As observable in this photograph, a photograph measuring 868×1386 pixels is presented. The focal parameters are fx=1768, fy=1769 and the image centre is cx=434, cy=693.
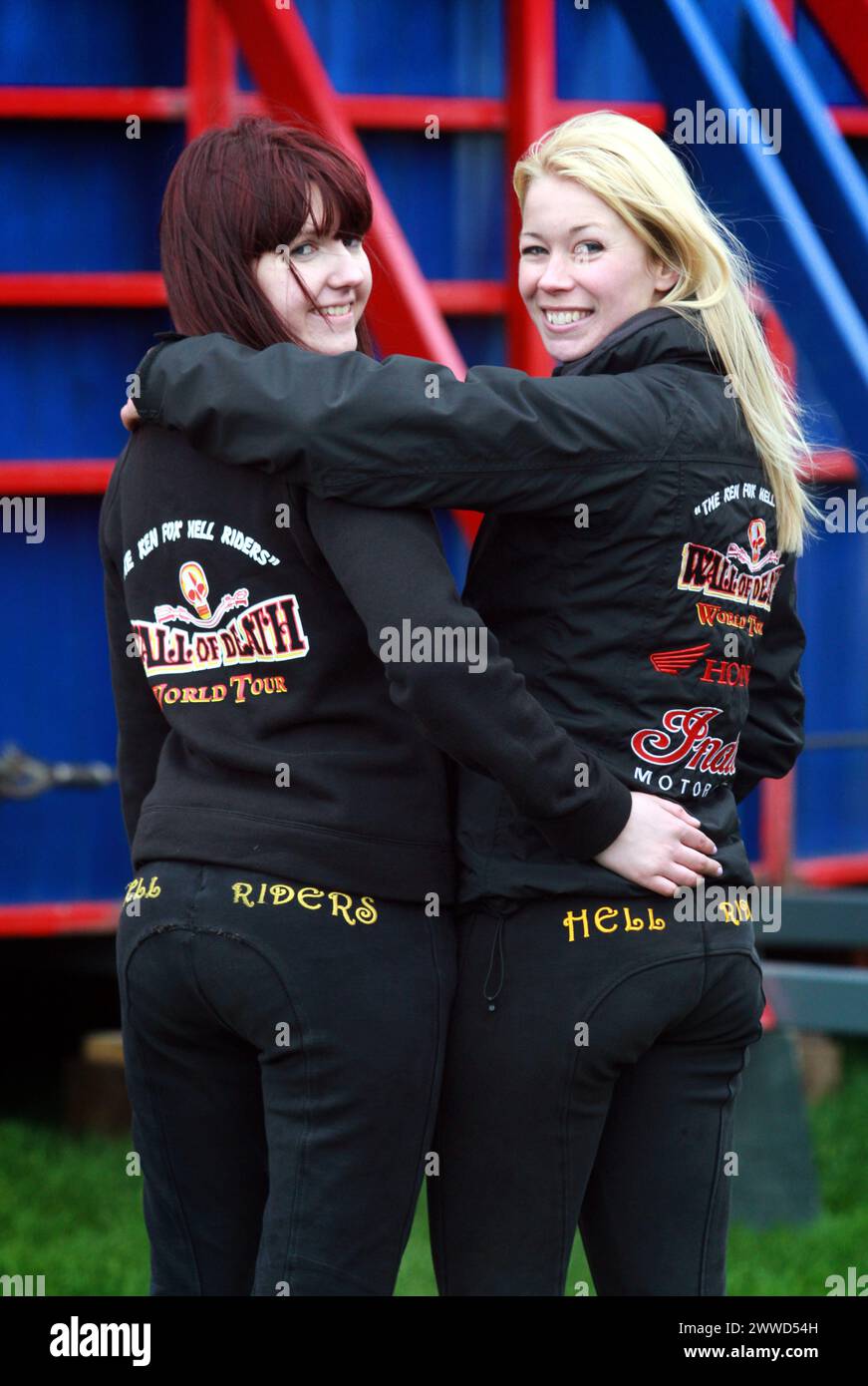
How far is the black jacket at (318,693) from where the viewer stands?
6.61 feet

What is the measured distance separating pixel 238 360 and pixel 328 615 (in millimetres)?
318

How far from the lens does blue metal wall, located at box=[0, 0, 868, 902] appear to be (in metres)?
4.49

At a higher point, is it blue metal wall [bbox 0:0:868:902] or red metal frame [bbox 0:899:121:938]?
blue metal wall [bbox 0:0:868:902]

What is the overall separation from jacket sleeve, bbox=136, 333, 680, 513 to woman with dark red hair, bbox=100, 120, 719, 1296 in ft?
0.17

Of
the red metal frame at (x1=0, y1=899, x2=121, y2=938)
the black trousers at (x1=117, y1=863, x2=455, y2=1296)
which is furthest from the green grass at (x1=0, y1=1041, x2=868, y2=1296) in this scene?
the black trousers at (x1=117, y1=863, x2=455, y2=1296)

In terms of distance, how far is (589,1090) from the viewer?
210cm

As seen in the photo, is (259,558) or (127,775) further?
(127,775)

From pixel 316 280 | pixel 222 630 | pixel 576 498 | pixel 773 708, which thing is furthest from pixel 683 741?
pixel 316 280

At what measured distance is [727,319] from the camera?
2250mm

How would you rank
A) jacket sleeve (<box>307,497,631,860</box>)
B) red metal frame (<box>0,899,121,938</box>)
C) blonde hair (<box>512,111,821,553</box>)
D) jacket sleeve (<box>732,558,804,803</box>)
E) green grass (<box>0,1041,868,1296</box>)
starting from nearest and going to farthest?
1. jacket sleeve (<box>307,497,631,860</box>)
2. blonde hair (<box>512,111,821,553</box>)
3. jacket sleeve (<box>732,558,804,803</box>)
4. green grass (<box>0,1041,868,1296</box>)
5. red metal frame (<box>0,899,121,938</box>)

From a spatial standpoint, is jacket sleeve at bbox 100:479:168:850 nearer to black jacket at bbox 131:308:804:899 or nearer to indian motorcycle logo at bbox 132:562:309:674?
indian motorcycle logo at bbox 132:562:309:674

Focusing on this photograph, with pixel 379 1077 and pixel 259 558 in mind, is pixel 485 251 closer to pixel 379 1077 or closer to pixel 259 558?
pixel 259 558

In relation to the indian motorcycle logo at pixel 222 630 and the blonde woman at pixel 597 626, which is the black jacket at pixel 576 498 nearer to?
the blonde woman at pixel 597 626
